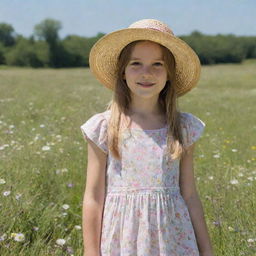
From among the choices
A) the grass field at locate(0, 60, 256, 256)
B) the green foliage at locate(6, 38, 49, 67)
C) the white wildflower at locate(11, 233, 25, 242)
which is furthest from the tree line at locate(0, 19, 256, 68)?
the white wildflower at locate(11, 233, 25, 242)

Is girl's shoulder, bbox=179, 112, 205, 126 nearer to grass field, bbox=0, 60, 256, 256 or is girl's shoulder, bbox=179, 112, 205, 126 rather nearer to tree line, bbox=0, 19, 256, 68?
grass field, bbox=0, 60, 256, 256

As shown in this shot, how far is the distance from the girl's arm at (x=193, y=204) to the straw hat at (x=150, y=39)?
0.41 m

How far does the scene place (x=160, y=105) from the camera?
2443 millimetres

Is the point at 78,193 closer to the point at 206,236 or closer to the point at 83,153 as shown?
the point at 83,153

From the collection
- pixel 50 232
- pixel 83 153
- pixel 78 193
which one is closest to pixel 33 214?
pixel 50 232

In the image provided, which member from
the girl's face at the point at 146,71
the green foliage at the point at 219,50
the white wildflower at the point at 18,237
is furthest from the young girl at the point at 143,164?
the green foliage at the point at 219,50

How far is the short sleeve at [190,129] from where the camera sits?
7.64 ft

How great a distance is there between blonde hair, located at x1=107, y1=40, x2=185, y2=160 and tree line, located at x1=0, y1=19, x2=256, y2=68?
65.5m

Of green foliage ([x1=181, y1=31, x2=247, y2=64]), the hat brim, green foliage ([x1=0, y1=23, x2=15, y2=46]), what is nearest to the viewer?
the hat brim

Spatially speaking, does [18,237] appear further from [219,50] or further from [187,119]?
[219,50]

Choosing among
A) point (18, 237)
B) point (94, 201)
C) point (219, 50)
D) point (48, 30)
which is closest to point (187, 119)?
point (94, 201)

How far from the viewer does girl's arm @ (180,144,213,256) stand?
2324 millimetres

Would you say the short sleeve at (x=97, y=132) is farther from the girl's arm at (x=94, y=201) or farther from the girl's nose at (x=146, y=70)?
the girl's nose at (x=146, y=70)

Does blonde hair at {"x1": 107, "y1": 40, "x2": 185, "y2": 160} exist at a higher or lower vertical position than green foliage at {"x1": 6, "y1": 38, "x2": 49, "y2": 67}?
higher
